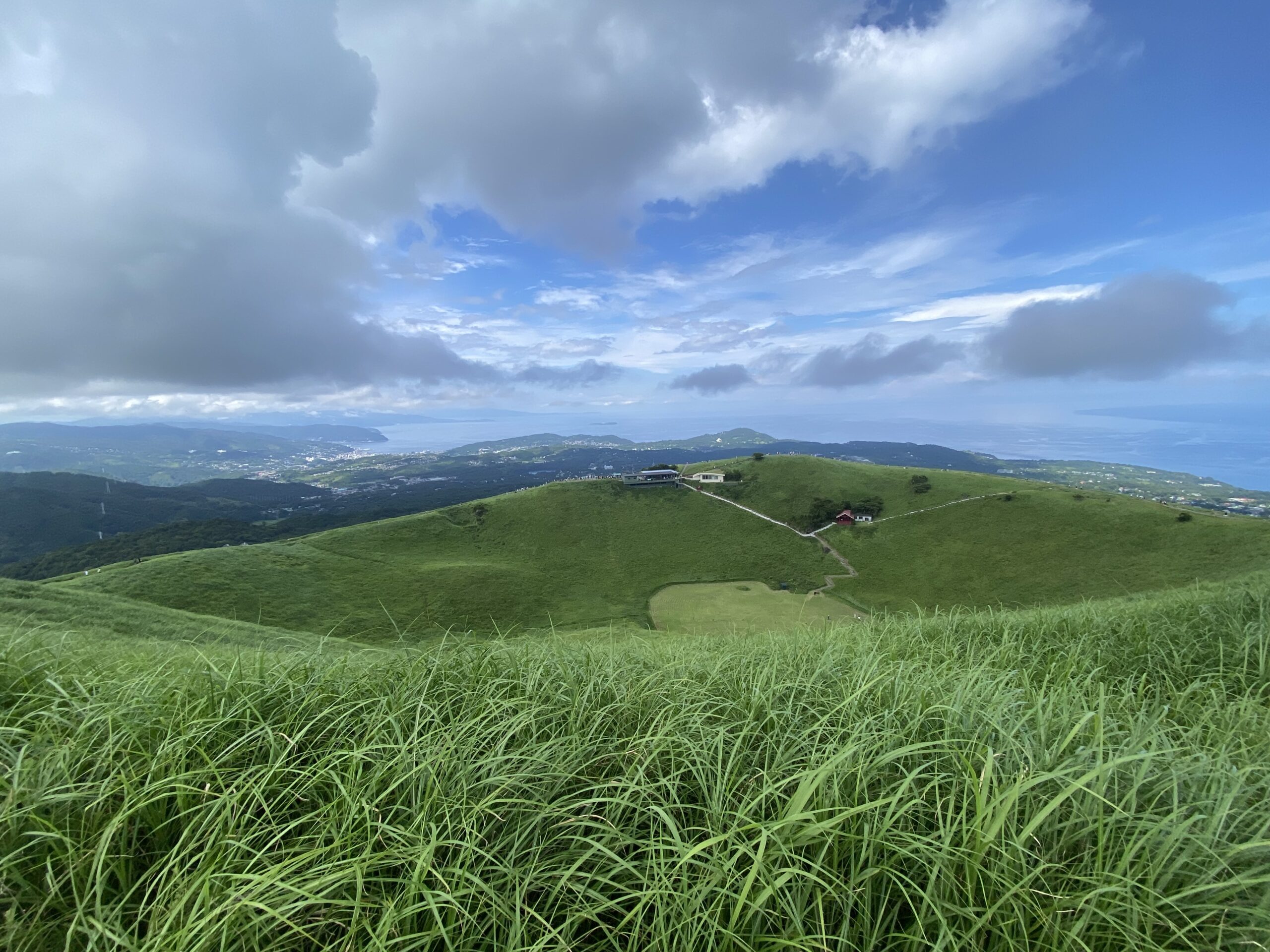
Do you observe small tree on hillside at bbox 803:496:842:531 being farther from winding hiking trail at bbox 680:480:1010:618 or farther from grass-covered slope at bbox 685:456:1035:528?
winding hiking trail at bbox 680:480:1010:618

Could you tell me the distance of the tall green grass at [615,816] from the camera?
1.90m

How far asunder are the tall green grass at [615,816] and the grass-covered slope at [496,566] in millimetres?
37742

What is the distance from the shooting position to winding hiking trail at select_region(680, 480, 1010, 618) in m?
63.7

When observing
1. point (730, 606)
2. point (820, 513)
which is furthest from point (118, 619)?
point (820, 513)

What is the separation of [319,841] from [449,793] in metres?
Answer: 0.53

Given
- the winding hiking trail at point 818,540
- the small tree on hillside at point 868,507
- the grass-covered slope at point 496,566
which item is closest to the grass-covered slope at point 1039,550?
the winding hiking trail at point 818,540

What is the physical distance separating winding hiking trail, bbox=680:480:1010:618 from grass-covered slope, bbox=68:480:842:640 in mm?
1315

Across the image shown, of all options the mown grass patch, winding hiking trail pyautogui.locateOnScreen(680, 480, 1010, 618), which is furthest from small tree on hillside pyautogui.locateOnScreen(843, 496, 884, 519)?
the mown grass patch

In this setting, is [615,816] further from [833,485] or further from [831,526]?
[833,485]

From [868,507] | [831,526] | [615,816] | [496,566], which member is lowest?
[496,566]

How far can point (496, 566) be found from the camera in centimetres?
6475

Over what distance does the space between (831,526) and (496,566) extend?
4872 cm

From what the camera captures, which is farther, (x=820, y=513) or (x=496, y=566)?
(x=820, y=513)

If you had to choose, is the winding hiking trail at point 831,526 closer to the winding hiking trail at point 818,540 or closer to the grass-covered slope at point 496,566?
the winding hiking trail at point 818,540
